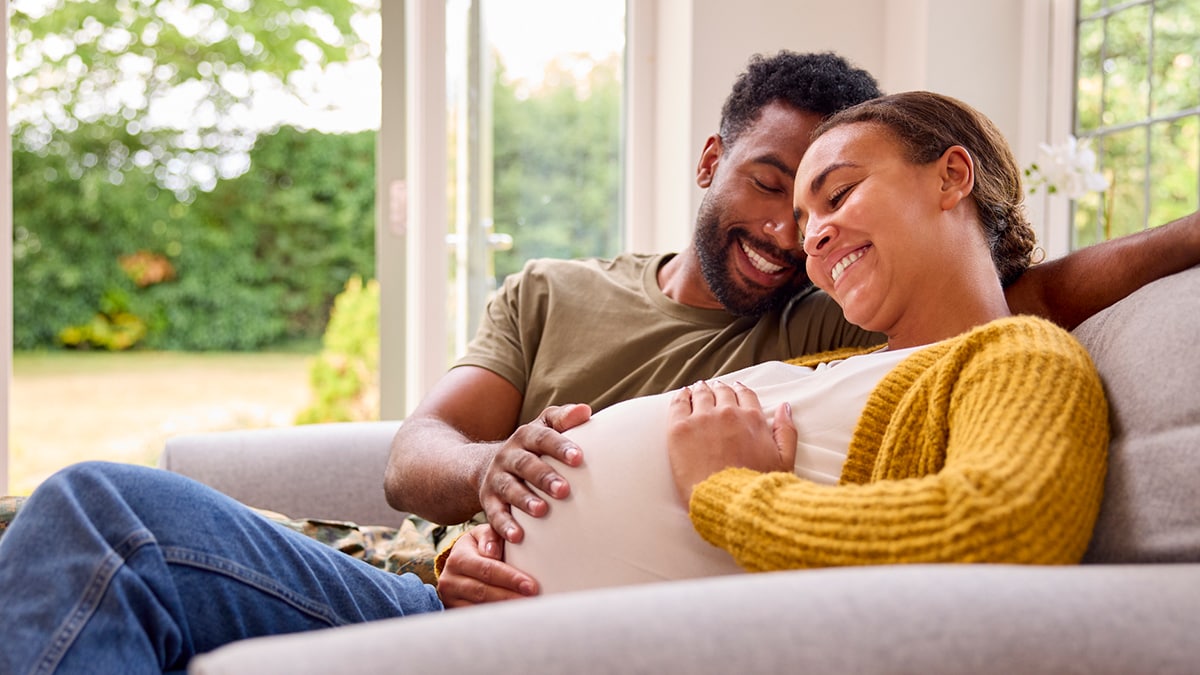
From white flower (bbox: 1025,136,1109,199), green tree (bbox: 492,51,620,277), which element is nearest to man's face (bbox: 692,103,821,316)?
white flower (bbox: 1025,136,1109,199)

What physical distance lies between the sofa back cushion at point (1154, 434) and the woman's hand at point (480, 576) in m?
0.57

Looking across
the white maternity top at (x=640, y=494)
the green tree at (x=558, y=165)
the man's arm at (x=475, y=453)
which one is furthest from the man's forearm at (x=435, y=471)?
the green tree at (x=558, y=165)

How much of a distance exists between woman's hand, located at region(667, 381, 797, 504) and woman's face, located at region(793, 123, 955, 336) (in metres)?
0.22

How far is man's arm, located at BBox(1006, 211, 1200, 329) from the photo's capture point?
1262 millimetres

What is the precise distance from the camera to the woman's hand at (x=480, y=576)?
1.17 meters

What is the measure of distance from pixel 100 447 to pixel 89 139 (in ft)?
7.77

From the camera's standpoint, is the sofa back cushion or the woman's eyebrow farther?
the woman's eyebrow

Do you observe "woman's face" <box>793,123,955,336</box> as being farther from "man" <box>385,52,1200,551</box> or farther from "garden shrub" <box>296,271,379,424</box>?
"garden shrub" <box>296,271,379,424</box>

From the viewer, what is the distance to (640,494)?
3.66 feet

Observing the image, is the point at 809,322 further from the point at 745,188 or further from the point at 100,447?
the point at 100,447

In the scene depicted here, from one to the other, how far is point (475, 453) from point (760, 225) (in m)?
0.58

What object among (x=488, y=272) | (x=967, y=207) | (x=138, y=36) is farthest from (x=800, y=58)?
(x=138, y=36)

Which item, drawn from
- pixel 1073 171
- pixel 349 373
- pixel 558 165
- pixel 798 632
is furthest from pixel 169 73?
pixel 798 632

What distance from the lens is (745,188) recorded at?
1729 mm
